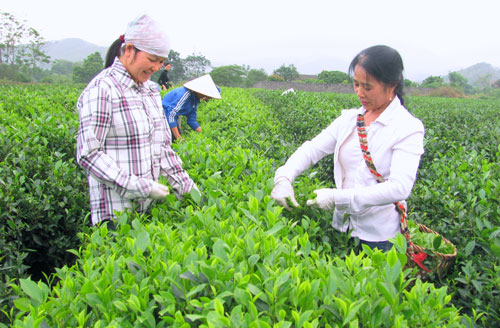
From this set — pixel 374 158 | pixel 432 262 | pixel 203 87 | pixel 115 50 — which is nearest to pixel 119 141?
pixel 115 50

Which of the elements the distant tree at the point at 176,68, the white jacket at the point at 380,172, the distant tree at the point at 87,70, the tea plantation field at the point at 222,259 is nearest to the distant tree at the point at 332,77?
the distant tree at the point at 176,68

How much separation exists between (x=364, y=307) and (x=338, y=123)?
127cm

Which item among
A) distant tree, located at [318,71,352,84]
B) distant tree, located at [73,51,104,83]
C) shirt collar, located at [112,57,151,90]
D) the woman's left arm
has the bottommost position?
the woman's left arm

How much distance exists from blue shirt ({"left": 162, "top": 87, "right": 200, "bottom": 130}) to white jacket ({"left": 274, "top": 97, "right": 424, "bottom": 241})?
277 centimetres

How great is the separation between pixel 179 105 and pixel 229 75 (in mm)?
64978

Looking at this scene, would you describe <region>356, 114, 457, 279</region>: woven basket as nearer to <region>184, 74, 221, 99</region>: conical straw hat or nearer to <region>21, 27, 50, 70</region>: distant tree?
<region>184, 74, 221, 99</region>: conical straw hat

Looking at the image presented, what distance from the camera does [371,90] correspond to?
197 centimetres

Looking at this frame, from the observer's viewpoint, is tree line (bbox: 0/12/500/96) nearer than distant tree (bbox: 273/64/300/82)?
Yes

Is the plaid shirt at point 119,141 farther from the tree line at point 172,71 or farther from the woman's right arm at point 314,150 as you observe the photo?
the tree line at point 172,71

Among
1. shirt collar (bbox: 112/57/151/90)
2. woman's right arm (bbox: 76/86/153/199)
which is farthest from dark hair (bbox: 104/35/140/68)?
woman's right arm (bbox: 76/86/153/199)

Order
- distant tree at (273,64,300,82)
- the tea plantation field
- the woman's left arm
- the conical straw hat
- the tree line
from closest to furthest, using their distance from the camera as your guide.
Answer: the tea plantation field < the woman's left arm < the conical straw hat < the tree line < distant tree at (273,64,300,82)

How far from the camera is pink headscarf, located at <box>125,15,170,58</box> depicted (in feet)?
6.36

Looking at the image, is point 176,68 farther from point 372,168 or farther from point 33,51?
point 372,168

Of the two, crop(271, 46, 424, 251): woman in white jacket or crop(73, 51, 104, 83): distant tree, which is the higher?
crop(73, 51, 104, 83): distant tree
